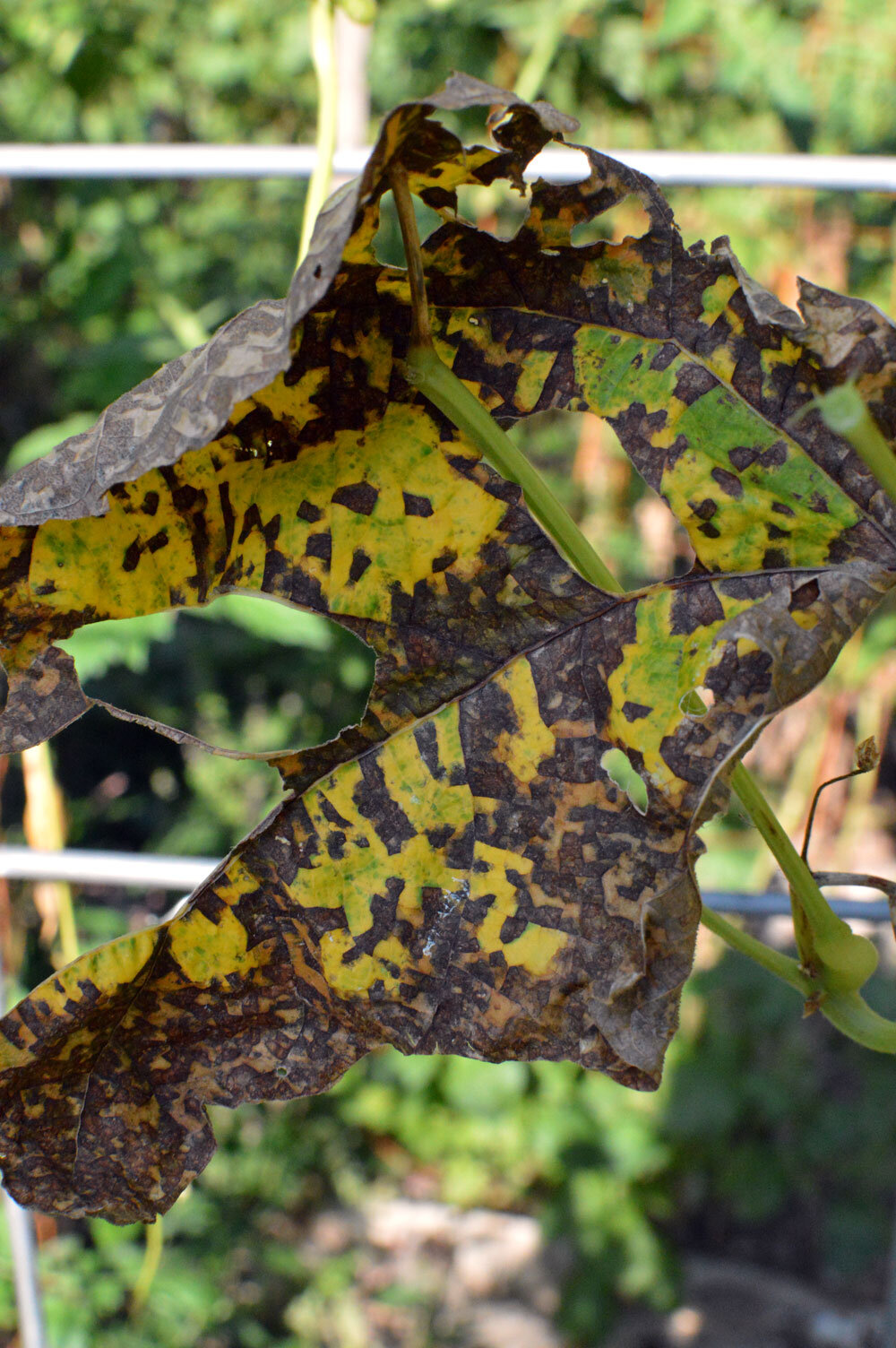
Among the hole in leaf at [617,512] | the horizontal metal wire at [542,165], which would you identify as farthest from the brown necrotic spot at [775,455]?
the hole in leaf at [617,512]

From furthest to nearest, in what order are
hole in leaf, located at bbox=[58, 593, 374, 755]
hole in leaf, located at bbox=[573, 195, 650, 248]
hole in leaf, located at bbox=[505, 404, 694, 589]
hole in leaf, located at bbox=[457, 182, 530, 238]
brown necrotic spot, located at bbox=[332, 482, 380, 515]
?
hole in leaf, located at bbox=[505, 404, 694, 589], hole in leaf, located at bbox=[58, 593, 374, 755], hole in leaf, located at bbox=[457, 182, 530, 238], hole in leaf, located at bbox=[573, 195, 650, 248], brown necrotic spot, located at bbox=[332, 482, 380, 515]

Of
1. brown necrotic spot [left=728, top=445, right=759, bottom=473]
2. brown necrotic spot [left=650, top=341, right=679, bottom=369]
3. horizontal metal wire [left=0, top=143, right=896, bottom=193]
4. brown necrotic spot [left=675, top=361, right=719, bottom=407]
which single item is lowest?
brown necrotic spot [left=728, top=445, right=759, bottom=473]

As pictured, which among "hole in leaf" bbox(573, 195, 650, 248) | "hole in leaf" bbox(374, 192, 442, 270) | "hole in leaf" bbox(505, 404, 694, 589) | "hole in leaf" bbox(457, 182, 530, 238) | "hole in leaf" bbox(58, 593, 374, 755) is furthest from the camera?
"hole in leaf" bbox(505, 404, 694, 589)

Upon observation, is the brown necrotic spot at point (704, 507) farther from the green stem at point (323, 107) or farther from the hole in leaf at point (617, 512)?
the hole in leaf at point (617, 512)

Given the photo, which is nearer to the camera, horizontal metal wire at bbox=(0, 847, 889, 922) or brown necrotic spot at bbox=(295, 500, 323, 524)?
brown necrotic spot at bbox=(295, 500, 323, 524)

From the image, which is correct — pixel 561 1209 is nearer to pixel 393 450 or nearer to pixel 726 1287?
pixel 726 1287

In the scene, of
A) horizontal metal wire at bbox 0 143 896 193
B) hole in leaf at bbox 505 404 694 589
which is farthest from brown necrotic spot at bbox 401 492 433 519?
hole in leaf at bbox 505 404 694 589

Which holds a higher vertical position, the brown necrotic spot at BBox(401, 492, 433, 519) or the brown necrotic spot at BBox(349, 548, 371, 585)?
the brown necrotic spot at BBox(401, 492, 433, 519)

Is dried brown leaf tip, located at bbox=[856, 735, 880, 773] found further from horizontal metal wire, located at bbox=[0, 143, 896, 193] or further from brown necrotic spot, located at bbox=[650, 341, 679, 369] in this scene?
horizontal metal wire, located at bbox=[0, 143, 896, 193]
